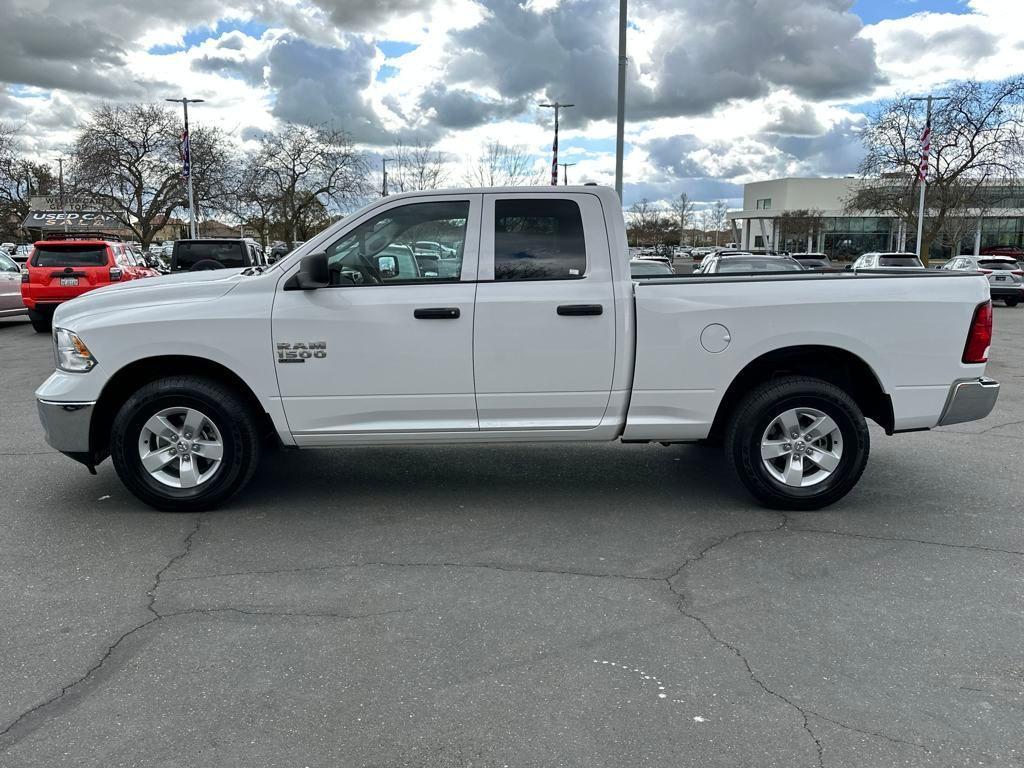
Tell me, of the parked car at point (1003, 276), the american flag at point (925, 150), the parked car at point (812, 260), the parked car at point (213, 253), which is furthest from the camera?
the american flag at point (925, 150)

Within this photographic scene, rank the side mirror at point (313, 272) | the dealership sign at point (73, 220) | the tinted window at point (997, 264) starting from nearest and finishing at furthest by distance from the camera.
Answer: the side mirror at point (313, 272)
the tinted window at point (997, 264)
the dealership sign at point (73, 220)

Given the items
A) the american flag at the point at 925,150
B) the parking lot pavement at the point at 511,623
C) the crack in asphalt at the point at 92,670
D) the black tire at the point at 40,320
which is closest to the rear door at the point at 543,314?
the parking lot pavement at the point at 511,623

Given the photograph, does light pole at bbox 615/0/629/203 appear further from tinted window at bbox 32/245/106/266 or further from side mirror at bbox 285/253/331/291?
side mirror at bbox 285/253/331/291

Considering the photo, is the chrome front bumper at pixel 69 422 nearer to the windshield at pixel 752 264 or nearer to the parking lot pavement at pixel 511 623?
the parking lot pavement at pixel 511 623

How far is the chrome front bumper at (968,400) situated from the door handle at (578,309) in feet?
7.42

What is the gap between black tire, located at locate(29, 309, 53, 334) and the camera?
16.2 meters

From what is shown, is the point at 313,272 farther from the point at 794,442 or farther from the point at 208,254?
the point at 208,254

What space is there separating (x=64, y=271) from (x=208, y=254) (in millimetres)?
2583

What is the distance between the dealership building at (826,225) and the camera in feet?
254

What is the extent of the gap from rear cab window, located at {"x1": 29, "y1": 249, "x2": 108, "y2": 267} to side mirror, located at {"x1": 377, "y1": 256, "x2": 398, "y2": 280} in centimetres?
1306

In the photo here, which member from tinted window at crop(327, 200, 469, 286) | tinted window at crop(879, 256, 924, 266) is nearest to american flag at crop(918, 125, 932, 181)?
tinted window at crop(879, 256, 924, 266)

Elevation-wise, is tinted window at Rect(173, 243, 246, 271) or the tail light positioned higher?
tinted window at Rect(173, 243, 246, 271)

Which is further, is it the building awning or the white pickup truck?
the building awning

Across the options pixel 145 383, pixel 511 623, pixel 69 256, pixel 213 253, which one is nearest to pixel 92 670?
pixel 511 623
